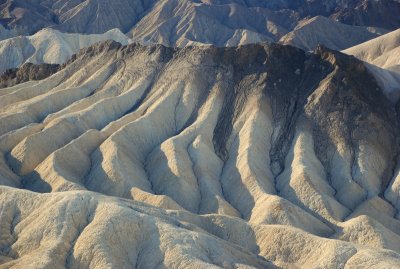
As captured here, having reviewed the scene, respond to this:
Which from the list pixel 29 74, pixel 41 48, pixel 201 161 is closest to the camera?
pixel 201 161

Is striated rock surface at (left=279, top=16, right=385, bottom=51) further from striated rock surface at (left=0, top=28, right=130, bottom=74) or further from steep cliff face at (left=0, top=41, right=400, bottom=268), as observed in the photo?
steep cliff face at (left=0, top=41, right=400, bottom=268)

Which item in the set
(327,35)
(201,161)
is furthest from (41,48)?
(201,161)

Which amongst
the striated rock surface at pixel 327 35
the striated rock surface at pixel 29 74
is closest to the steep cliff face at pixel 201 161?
the striated rock surface at pixel 29 74

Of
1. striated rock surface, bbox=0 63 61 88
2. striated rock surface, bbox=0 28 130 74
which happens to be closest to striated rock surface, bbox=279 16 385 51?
striated rock surface, bbox=0 28 130 74

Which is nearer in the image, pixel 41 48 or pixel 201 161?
pixel 201 161

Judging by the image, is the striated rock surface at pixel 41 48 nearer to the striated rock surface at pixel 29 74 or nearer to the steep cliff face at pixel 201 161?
the striated rock surface at pixel 29 74

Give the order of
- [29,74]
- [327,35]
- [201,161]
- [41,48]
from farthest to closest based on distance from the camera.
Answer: [327,35] < [41,48] < [29,74] < [201,161]

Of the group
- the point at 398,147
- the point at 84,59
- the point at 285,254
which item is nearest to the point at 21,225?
the point at 285,254

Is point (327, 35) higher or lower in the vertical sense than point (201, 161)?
lower

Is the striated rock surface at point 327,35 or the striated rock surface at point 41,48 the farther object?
the striated rock surface at point 327,35

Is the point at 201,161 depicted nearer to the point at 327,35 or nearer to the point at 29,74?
the point at 29,74
